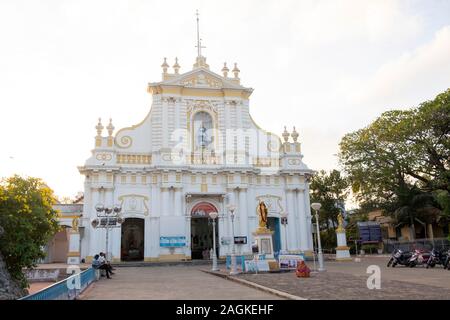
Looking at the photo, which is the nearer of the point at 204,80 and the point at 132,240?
the point at 204,80

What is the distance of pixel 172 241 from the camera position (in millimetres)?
28469

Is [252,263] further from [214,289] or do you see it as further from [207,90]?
[207,90]

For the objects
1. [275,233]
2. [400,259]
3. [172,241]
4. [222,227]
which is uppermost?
[222,227]

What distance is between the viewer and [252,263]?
19.4 m

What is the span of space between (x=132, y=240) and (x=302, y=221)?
1398 cm

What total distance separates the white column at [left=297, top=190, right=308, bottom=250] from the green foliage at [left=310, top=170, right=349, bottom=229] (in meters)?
14.3

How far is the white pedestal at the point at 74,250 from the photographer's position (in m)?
25.9

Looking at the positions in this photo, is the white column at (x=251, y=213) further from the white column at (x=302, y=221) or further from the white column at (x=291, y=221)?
the white column at (x=302, y=221)

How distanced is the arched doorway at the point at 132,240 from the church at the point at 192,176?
8 cm

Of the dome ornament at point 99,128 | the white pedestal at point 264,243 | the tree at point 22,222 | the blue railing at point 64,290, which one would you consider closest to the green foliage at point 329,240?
the white pedestal at point 264,243

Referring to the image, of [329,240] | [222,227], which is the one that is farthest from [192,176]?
[329,240]

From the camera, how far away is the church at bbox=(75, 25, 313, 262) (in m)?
29.0

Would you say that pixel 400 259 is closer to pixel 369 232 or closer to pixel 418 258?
pixel 418 258
